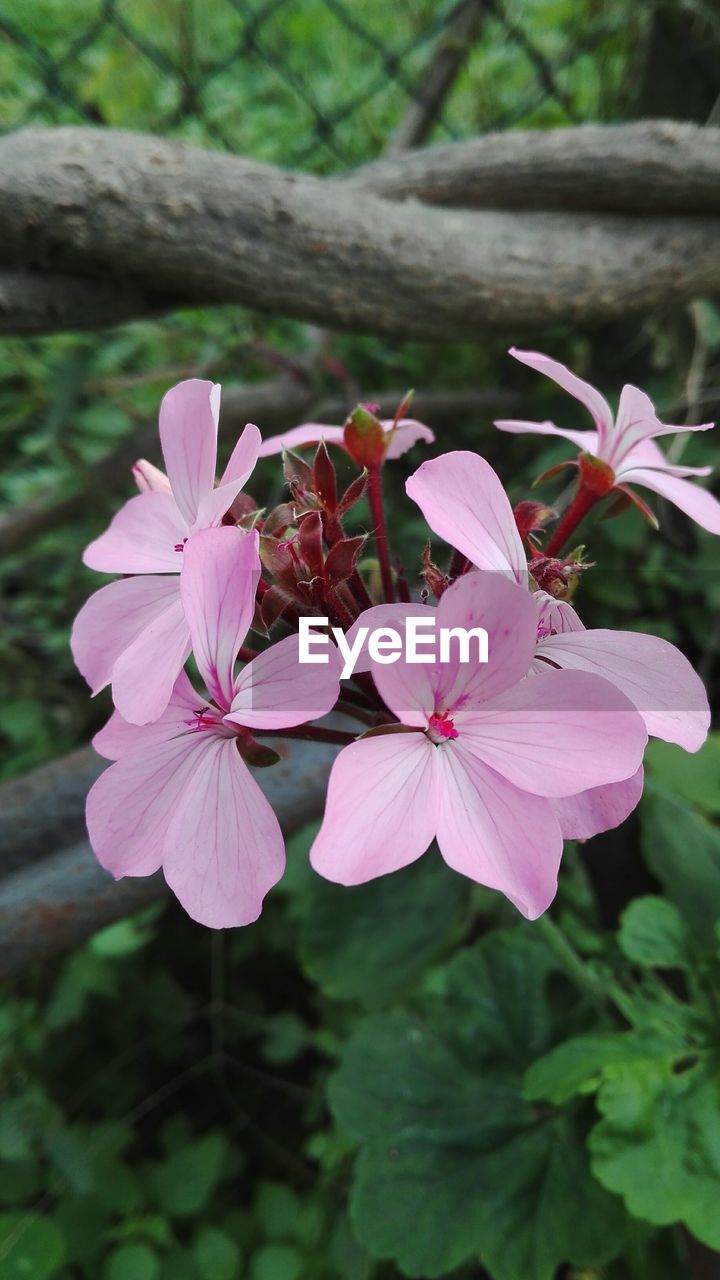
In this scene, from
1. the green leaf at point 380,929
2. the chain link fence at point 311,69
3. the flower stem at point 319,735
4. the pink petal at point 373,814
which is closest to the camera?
the pink petal at point 373,814

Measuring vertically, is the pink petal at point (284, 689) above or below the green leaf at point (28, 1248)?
above

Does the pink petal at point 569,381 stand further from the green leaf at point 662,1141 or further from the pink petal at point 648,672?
the green leaf at point 662,1141

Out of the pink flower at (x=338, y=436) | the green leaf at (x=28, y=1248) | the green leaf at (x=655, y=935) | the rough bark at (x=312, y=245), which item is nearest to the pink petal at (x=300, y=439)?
the pink flower at (x=338, y=436)

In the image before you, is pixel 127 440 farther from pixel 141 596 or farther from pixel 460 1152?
pixel 460 1152

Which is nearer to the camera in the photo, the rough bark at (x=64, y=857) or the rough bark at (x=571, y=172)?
the rough bark at (x=64, y=857)

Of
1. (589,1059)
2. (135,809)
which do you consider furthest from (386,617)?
(589,1059)

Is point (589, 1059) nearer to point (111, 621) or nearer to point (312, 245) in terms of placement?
point (111, 621)

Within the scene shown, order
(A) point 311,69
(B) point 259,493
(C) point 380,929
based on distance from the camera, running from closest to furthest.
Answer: (C) point 380,929
(B) point 259,493
(A) point 311,69

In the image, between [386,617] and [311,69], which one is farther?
[311,69]
